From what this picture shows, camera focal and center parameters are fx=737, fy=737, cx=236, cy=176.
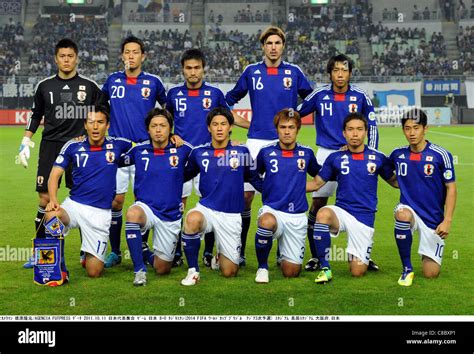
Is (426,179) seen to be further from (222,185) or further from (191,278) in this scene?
(191,278)

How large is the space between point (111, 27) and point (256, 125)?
119 feet

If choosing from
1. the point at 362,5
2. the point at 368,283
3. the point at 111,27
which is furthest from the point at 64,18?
the point at 368,283

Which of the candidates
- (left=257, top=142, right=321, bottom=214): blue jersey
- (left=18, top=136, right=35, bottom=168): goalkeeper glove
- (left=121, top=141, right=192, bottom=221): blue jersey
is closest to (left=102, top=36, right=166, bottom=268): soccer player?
(left=121, top=141, right=192, bottom=221): blue jersey

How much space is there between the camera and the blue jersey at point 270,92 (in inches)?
303

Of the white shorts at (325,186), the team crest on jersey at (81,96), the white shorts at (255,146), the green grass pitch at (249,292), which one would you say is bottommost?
the green grass pitch at (249,292)

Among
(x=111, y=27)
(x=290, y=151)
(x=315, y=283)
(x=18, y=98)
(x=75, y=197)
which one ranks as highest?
(x=111, y=27)

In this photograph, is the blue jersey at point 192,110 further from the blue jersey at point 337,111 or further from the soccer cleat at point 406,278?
the soccer cleat at point 406,278

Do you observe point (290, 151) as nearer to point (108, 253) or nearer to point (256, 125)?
point (256, 125)

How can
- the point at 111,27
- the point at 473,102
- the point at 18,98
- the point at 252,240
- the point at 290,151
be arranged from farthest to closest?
the point at 111,27 < the point at 473,102 < the point at 18,98 < the point at 252,240 < the point at 290,151

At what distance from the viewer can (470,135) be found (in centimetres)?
2700

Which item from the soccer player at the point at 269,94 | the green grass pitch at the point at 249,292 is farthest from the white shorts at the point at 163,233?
the soccer player at the point at 269,94

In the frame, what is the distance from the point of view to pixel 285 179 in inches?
273

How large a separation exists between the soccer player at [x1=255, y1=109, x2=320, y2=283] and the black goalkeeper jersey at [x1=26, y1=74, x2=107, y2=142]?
195 centimetres

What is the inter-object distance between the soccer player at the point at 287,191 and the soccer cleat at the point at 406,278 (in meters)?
0.94
